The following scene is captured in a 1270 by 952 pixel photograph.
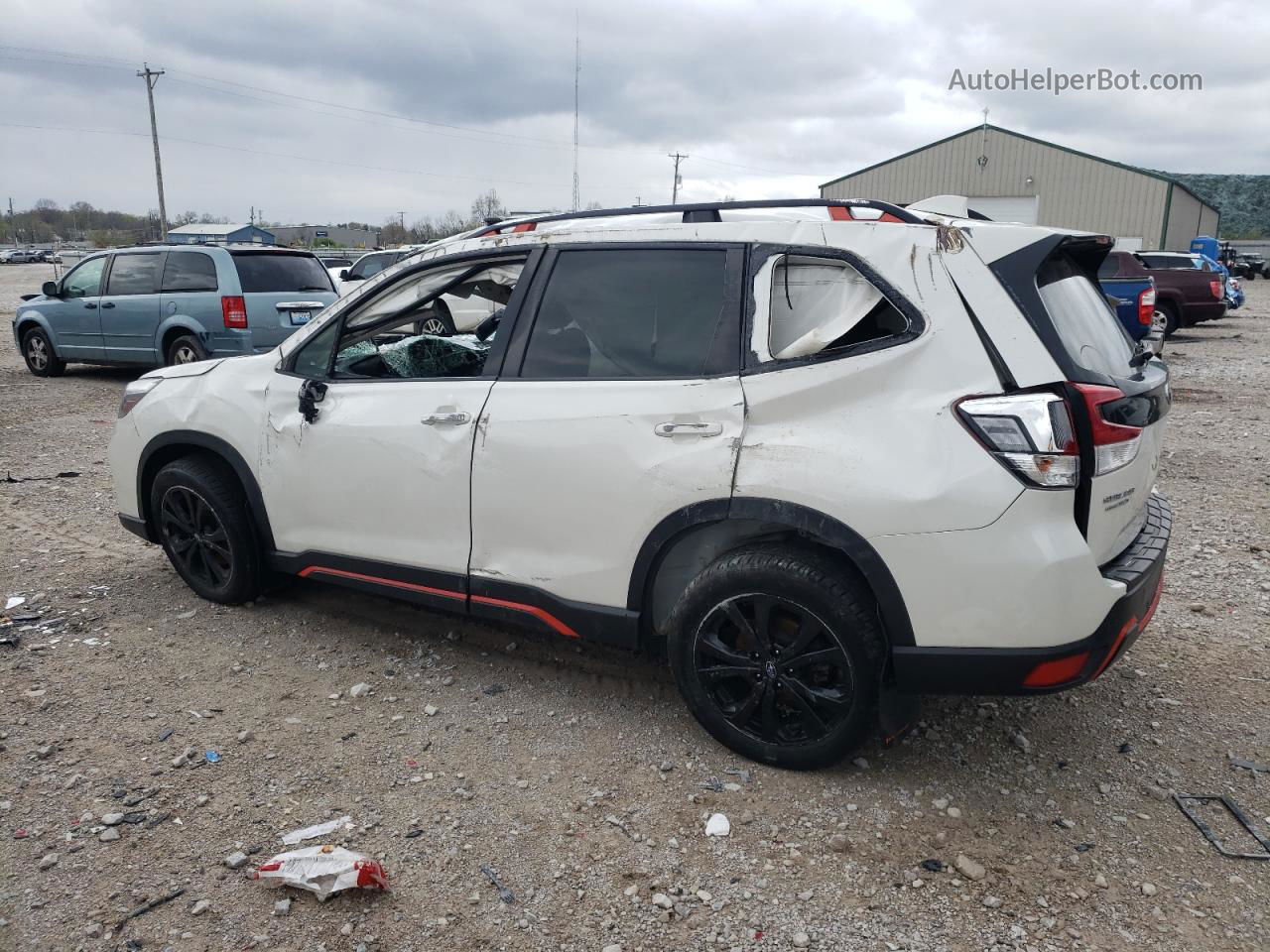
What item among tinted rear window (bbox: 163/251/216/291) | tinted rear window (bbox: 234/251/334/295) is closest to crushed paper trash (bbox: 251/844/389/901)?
tinted rear window (bbox: 234/251/334/295)

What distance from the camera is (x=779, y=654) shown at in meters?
3.05

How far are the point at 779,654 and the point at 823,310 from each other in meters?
1.14

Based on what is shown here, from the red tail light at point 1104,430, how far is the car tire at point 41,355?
44.6ft

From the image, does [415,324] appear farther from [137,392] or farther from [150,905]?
[150,905]

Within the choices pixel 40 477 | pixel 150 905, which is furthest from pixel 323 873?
pixel 40 477

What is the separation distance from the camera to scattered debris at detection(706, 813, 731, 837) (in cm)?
289

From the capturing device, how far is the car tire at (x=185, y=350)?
35.9 feet

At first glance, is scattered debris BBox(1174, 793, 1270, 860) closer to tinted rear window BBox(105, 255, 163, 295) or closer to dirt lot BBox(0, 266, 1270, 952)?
dirt lot BBox(0, 266, 1270, 952)

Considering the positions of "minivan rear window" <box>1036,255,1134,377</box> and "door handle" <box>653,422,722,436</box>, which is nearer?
"minivan rear window" <box>1036,255,1134,377</box>

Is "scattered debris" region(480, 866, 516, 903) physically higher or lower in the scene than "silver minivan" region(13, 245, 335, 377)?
lower

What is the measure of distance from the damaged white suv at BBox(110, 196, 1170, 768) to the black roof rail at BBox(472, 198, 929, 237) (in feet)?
0.05

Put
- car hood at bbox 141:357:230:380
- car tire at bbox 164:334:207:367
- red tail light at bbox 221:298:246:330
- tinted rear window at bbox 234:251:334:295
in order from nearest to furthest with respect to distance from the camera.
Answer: car hood at bbox 141:357:230:380
red tail light at bbox 221:298:246:330
tinted rear window at bbox 234:251:334:295
car tire at bbox 164:334:207:367

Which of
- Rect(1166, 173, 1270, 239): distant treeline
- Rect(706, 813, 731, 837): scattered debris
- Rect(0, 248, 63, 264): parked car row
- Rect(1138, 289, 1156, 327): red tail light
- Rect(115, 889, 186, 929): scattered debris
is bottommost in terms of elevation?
Rect(115, 889, 186, 929): scattered debris

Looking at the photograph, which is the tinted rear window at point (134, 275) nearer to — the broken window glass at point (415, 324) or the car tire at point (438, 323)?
the car tire at point (438, 323)
